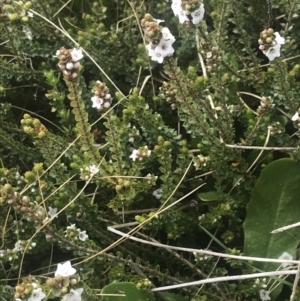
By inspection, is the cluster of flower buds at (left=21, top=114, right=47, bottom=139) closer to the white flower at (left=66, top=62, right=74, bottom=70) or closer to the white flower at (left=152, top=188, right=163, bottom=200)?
the white flower at (left=66, top=62, right=74, bottom=70)

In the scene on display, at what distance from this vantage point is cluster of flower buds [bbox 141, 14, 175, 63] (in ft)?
2.46

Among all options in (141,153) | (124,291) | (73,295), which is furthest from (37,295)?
(141,153)

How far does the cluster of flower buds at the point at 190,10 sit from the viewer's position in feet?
2.60

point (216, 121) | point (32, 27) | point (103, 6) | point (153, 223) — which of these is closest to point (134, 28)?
point (103, 6)

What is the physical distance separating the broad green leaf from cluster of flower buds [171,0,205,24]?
0.37 meters

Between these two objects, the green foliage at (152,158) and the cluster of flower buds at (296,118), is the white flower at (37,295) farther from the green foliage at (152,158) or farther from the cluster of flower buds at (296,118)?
the cluster of flower buds at (296,118)

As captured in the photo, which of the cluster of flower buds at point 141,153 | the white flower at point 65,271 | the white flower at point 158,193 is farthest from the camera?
the white flower at point 158,193

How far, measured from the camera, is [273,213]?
3.49ft

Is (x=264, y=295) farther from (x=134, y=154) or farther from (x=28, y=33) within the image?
(x=28, y=33)

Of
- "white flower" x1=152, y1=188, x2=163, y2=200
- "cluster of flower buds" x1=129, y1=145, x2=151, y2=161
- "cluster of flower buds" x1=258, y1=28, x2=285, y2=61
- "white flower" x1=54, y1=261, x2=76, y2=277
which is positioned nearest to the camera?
"white flower" x1=54, y1=261, x2=76, y2=277

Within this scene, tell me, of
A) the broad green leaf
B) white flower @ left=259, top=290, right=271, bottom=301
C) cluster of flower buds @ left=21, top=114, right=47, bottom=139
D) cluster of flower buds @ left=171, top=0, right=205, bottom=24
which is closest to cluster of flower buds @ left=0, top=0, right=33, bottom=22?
cluster of flower buds @ left=21, top=114, right=47, bottom=139

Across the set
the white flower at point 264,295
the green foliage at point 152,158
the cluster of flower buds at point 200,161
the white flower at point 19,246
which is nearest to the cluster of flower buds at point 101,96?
the green foliage at point 152,158

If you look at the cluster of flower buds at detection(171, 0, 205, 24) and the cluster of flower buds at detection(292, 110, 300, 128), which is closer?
the cluster of flower buds at detection(171, 0, 205, 24)

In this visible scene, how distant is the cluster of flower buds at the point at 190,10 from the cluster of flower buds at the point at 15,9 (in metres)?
0.38
